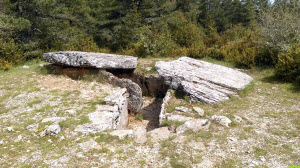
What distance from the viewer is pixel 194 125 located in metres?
5.81

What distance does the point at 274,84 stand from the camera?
8.85 meters

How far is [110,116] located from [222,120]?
3413mm

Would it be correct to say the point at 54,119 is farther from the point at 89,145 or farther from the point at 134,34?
the point at 134,34

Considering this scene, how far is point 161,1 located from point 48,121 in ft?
59.2

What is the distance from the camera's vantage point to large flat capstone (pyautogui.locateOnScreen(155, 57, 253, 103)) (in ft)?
24.7

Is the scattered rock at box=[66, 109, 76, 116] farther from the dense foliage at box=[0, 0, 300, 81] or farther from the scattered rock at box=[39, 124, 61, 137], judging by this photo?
the dense foliage at box=[0, 0, 300, 81]

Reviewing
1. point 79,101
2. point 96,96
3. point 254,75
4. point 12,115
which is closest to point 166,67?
point 96,96

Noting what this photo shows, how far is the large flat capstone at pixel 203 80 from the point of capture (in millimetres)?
7531

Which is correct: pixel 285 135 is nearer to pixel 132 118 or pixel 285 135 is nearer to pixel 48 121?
pixel 132 118

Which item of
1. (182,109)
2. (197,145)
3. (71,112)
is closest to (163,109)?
(182,109)

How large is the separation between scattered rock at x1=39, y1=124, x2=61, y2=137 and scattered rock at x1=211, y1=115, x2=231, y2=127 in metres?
4.47

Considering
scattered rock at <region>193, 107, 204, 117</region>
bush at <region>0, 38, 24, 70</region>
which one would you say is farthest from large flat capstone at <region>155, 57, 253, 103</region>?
bush at <region>0, 38, 24, 70</region>

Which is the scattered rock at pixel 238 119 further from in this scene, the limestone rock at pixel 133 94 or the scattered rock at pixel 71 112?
the scattered rock at pixel 71 112

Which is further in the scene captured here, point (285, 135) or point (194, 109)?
point (194, 109)
